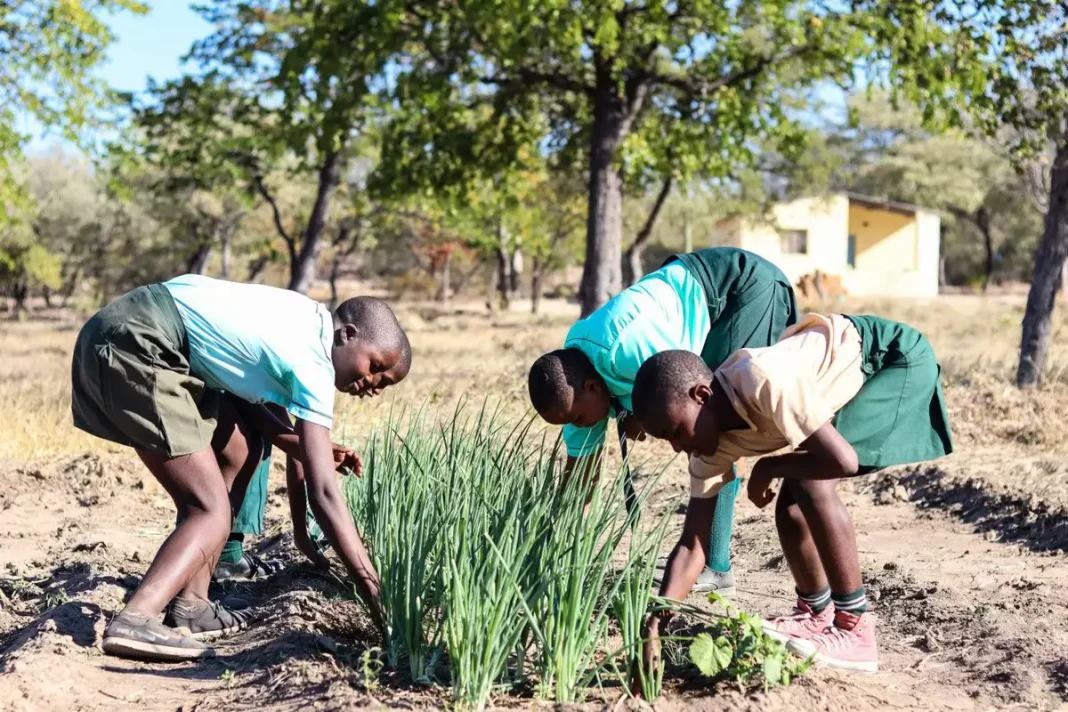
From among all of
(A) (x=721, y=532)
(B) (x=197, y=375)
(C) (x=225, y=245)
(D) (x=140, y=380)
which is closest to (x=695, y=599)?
(A) (x=721, y=532)

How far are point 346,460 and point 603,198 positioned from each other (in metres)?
9.87

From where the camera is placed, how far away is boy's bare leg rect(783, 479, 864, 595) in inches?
135

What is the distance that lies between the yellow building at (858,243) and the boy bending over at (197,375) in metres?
33.2

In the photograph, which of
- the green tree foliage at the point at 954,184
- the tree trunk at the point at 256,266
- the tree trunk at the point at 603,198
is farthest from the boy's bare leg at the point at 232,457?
the green tree foliage at the point at 954,184

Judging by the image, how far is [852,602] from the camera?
355 centimetres

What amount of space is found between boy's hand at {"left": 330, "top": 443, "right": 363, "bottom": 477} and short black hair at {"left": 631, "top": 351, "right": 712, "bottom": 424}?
1234 mm

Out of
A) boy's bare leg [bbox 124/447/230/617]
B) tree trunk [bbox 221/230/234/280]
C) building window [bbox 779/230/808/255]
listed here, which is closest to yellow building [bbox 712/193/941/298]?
building window [bbox 779/230/808/255]

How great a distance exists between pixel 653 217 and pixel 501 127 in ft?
30.7

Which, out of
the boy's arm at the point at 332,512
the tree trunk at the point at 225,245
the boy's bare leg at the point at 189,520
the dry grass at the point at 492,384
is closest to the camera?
the boy's arm at the point at 332,512

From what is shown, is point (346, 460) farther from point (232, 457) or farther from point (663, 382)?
point (663, 382)

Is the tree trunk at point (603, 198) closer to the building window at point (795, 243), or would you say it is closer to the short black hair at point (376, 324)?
the short black hair at point (376, 324)

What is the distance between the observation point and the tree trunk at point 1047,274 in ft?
33.5

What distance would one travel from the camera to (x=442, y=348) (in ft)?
57.7

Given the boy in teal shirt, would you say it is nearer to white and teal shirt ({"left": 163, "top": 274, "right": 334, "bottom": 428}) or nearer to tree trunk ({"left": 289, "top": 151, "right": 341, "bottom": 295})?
white and teal shirt ({"left": 163, "top": 274, "right": 334, "bottom": 428})
